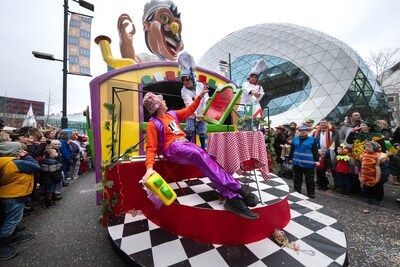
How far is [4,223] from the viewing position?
8.09 feet

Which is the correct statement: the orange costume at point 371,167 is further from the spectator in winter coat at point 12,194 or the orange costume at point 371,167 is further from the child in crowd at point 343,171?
the spectator in winter coat at point 12,194

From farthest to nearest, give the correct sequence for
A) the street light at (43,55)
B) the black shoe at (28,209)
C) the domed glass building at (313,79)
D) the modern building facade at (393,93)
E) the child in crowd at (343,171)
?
1. the modern building facade at (393,93)
2. the domed glass building at (313,79)
3. the street light at (43,55)
4. the child in crowd at (343,171)
5. the black shoe at (28,209)

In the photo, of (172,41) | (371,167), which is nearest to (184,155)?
(371,167)

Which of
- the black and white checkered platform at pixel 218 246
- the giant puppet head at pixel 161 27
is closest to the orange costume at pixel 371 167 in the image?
the black and white checkered platform at pixel 218 246

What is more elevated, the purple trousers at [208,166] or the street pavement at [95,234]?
the purple trousers at [208,166]

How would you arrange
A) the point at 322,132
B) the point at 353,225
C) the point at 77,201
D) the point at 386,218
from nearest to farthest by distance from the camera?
1. the point at 353,225
2. the point at 386,218
3. the point at 77,201
4. the point at 322,132

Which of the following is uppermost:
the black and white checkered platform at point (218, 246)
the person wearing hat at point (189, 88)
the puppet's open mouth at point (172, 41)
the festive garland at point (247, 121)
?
the puppet's open mouth at point (172, 41)

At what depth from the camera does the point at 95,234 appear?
2729 mm

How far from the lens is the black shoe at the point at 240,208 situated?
6.51 ft

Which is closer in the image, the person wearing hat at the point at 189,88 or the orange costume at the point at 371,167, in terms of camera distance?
the person wearing hat at the point at 189,88

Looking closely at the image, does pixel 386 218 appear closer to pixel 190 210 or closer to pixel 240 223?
pixel 240 223

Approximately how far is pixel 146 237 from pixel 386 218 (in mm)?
3979

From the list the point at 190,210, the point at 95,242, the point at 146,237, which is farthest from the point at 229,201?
the point at 95,242

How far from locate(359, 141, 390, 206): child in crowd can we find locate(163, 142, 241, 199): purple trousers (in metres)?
3.47
